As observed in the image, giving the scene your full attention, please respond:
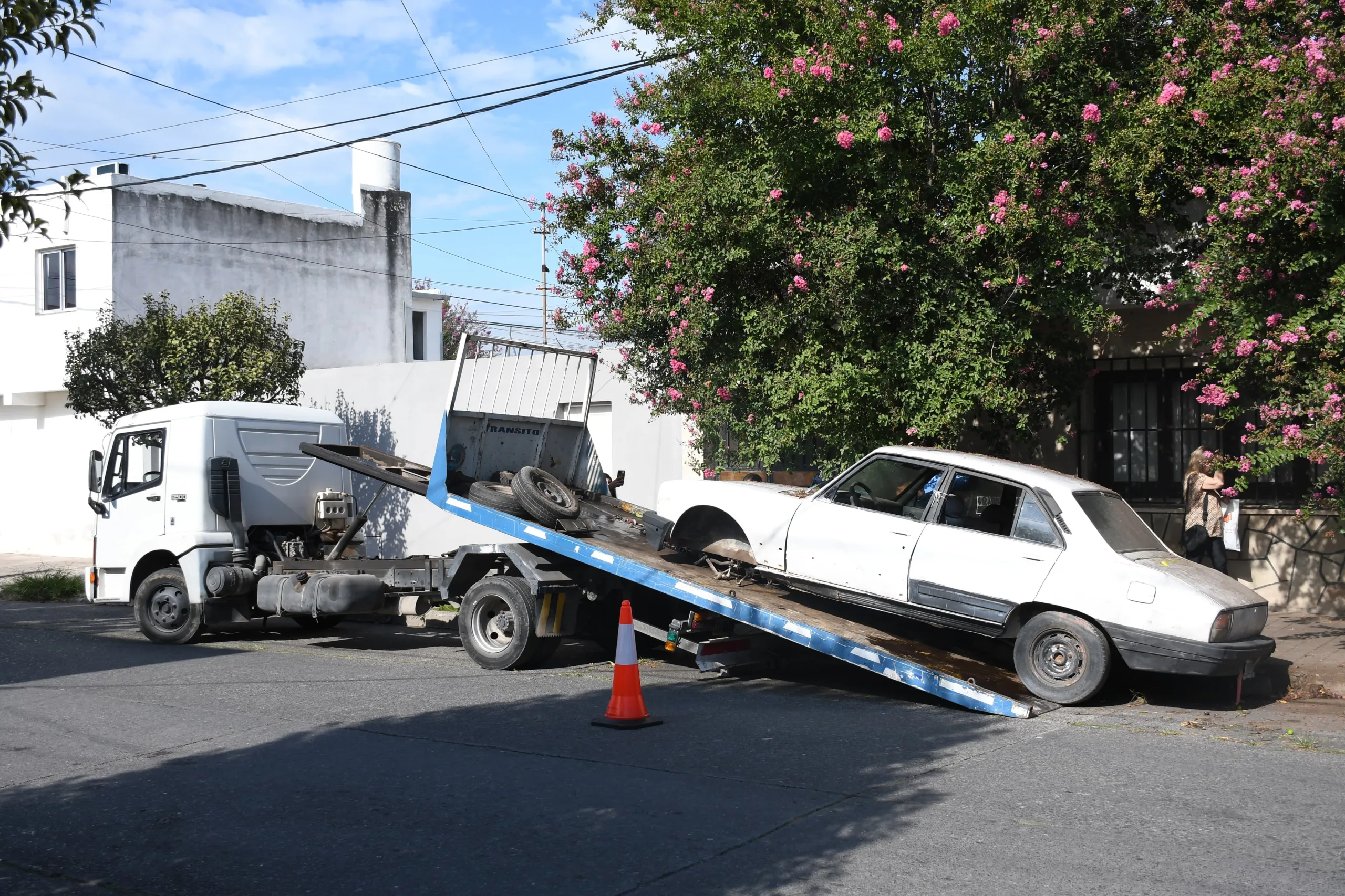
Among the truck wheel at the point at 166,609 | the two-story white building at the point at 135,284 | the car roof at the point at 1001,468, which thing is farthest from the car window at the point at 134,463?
the two-story white building at the point at 135,284

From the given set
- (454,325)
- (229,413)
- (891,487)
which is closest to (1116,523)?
(891,487)

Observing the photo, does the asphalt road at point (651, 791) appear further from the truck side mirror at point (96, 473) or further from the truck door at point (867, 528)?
the truck side mirror at point (96, 473)

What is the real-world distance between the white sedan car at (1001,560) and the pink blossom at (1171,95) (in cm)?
343

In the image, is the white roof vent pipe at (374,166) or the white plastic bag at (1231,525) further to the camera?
the white roof vent pipe at (374,166)

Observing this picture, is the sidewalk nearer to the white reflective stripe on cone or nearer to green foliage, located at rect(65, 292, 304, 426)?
the white reflective stripe on cone

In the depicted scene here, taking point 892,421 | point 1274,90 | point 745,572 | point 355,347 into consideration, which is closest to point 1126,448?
point 892,421

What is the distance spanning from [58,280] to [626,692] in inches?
851

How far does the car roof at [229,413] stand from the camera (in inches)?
504

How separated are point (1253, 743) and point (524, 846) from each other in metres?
4.82

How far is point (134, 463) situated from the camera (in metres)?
13.3

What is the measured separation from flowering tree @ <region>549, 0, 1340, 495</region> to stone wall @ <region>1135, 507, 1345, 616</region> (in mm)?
3016

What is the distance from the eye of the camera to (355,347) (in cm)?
2823

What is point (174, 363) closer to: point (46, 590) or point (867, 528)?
point (46, 590)

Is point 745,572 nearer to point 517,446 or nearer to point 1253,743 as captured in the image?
point 517,446
